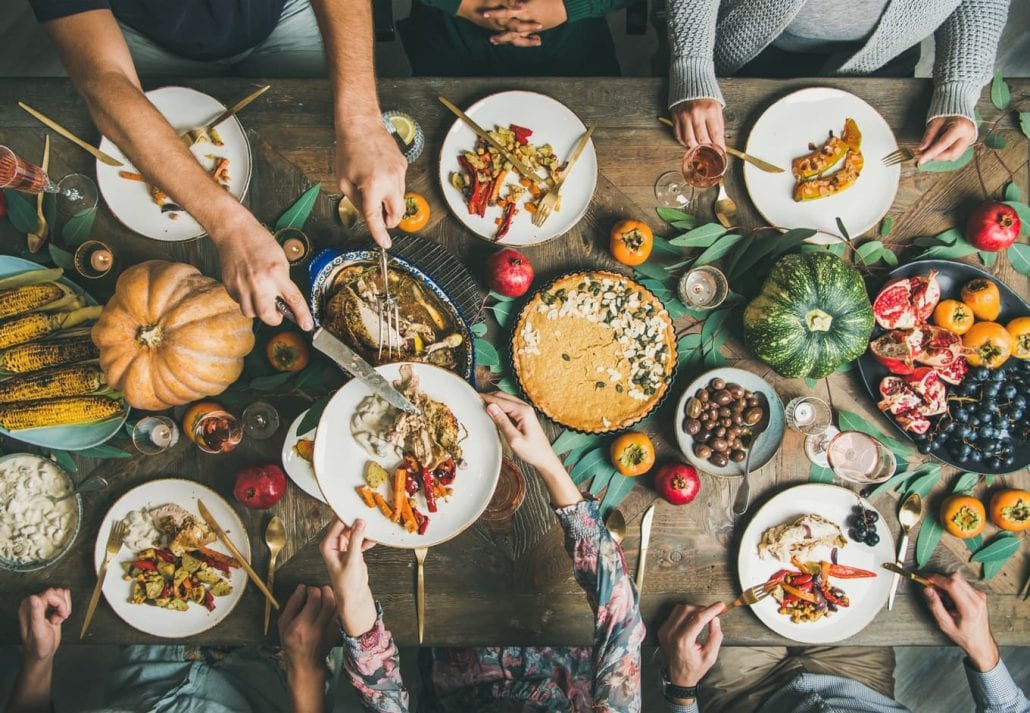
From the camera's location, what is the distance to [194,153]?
1.91 m

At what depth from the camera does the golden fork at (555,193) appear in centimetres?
192

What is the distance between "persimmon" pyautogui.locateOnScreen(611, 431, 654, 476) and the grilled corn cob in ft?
5.21

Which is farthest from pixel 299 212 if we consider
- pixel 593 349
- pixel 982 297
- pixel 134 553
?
pixel 982 297

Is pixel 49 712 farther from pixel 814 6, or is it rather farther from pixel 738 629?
pixel 814 6

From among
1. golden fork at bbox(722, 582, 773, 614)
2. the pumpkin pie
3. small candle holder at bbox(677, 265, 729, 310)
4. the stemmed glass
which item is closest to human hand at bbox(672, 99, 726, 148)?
the stemmed glass

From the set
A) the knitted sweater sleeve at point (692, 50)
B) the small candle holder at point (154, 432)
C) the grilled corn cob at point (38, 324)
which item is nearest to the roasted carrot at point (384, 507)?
the small candle holder at point (154, 432)

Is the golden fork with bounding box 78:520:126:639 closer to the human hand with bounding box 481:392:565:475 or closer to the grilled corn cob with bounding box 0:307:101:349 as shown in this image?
the grilled corn cob with bounding box 0:307:101:349

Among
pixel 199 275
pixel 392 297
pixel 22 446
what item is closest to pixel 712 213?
pixel 392 297

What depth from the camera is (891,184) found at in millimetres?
1972

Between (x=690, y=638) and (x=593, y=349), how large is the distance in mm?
914

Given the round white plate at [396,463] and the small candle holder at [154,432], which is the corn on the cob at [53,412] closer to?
the small candle holder at [154,432]

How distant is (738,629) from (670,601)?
23cm

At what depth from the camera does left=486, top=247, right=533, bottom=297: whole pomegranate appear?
1854mm

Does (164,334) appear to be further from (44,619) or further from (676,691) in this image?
(676,691)
